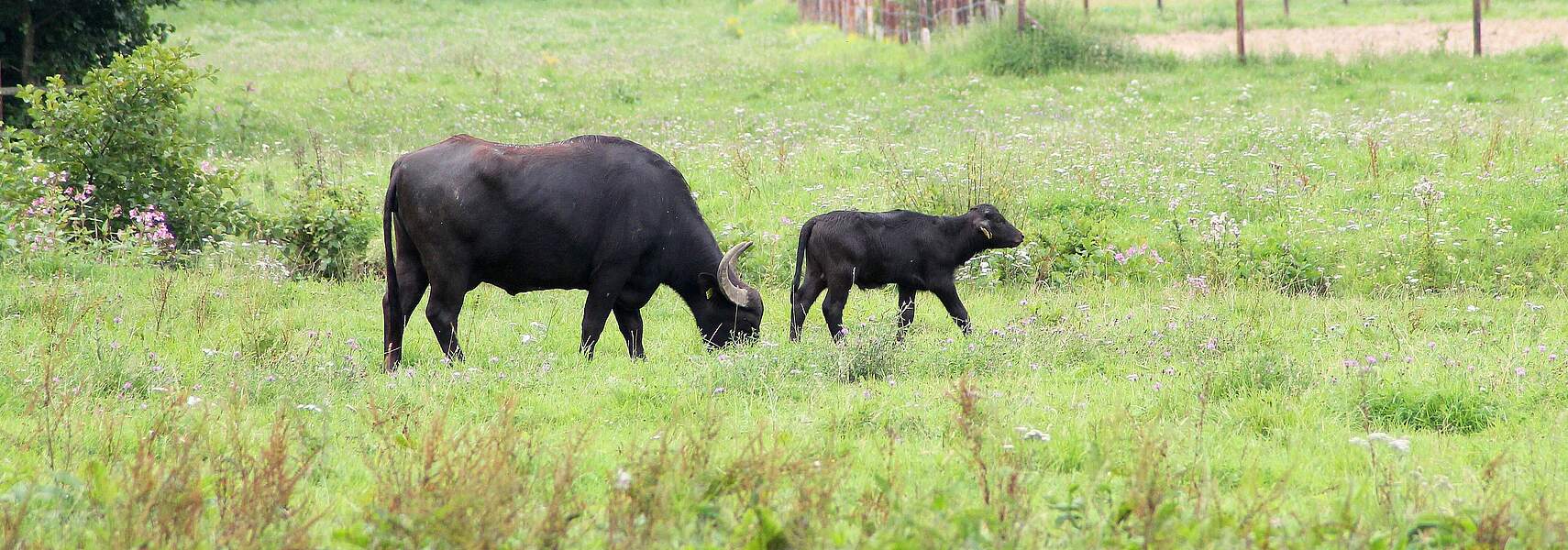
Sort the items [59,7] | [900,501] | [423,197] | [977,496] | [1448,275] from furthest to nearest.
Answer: [59,7] → [1448,275] → [423,197] → [977,496] → [900,501]

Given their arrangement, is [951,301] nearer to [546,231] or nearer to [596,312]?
[596,312]

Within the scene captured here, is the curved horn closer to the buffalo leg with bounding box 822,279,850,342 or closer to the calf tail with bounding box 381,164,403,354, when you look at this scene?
the buffalo leg with bounding box 822,279,850,342

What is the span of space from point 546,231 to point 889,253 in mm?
2290

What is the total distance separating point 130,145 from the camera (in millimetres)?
10953

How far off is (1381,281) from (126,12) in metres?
13.4

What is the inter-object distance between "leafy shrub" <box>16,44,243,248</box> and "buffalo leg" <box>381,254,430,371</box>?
134 inches

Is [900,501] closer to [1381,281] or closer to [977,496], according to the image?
[977,496]

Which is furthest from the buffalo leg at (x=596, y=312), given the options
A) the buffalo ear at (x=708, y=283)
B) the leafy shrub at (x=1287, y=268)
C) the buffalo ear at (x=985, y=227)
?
the leafy shrub at (x=1287, y=268)

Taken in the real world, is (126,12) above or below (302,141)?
above

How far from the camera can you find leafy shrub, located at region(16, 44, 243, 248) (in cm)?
1078

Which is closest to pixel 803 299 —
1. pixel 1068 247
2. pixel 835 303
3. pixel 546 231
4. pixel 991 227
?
pixel 835 303

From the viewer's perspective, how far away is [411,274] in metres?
8.39

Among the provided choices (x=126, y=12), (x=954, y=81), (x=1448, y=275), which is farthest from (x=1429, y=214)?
(x=126, y=12)

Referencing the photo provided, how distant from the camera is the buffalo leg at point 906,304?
30.2 ft
